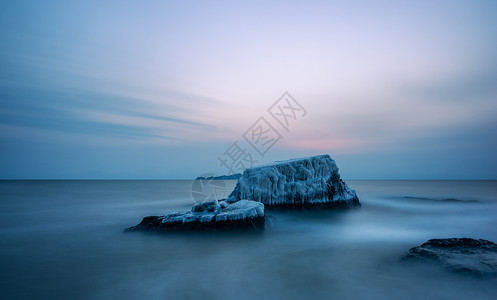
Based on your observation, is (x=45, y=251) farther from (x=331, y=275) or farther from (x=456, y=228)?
(x=456, y=228)

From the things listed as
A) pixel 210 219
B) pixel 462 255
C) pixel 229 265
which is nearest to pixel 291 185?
pixel 210 219

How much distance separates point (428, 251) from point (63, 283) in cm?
1163

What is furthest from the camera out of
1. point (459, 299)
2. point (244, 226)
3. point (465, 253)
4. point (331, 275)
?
point (244, 226)

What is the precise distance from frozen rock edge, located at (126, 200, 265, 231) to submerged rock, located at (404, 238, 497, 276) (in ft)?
24.3

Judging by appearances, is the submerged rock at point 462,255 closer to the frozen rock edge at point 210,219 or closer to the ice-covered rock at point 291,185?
the frozen rock edge at point 210,219

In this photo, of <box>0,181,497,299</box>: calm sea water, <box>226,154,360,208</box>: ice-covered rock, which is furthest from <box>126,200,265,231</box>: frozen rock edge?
<box>226,154,360,208</box>: ice-covered rock

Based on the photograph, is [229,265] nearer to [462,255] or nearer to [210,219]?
[210,219]

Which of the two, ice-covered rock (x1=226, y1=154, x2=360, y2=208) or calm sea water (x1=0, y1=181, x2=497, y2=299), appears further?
ice-covered rock (x1=226, y1=154, x2=360, y2=208)

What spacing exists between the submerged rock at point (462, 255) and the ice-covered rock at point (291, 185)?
12.9 m

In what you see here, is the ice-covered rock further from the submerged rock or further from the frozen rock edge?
the submerged rock

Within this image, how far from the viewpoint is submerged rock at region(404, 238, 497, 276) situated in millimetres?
7633

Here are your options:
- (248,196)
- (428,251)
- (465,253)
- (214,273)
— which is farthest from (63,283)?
(248,196)

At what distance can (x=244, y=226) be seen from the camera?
45.9 feet

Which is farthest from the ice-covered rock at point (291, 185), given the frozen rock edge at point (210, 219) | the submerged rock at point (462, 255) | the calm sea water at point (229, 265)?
the submerged rock at point (462, 255)
